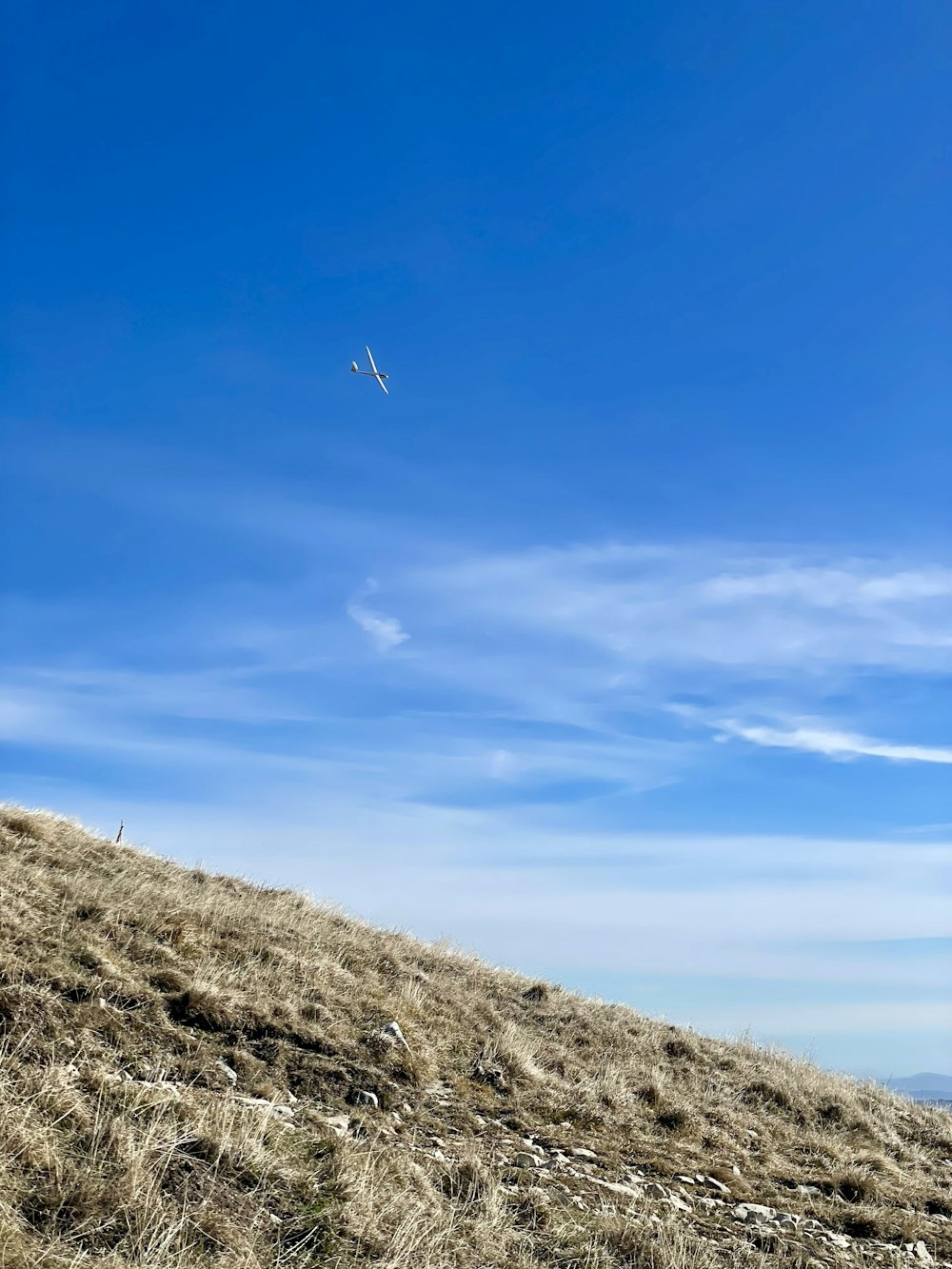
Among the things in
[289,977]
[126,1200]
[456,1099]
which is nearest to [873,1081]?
[456,1099]

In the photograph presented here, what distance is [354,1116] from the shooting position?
10055 millimetres

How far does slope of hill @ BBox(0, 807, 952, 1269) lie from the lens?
6.83 metres

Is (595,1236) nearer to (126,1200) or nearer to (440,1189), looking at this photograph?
(440,1189)

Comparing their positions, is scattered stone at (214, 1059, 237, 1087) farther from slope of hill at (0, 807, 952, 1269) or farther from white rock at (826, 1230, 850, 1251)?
white rock at (826, 1230, 850, 1251)

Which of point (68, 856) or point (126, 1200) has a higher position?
point (68, 856)

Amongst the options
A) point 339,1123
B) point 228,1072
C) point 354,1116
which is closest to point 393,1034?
point 354,1116

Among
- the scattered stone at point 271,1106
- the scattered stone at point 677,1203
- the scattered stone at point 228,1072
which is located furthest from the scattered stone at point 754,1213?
the scattered stone at point 228,1072

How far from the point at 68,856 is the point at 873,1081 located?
760 inches

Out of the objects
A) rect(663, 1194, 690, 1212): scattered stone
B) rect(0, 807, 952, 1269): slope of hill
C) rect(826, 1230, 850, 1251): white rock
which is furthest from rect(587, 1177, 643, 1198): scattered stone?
rect(826, 1230, 850, 1251): white rock

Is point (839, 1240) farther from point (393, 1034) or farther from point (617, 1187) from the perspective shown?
point (393, 1034)

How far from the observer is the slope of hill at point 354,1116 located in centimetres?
683

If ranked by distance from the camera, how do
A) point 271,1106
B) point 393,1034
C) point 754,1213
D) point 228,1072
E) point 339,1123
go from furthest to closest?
point 393,1034 < point 754,1213 < point 228,1072 < point 339,1123 < point 271,1106

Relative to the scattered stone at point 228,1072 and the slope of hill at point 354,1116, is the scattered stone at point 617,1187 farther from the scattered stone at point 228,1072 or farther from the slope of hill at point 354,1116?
the scattered stone at point 228,1072

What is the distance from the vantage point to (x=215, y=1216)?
6594mm
